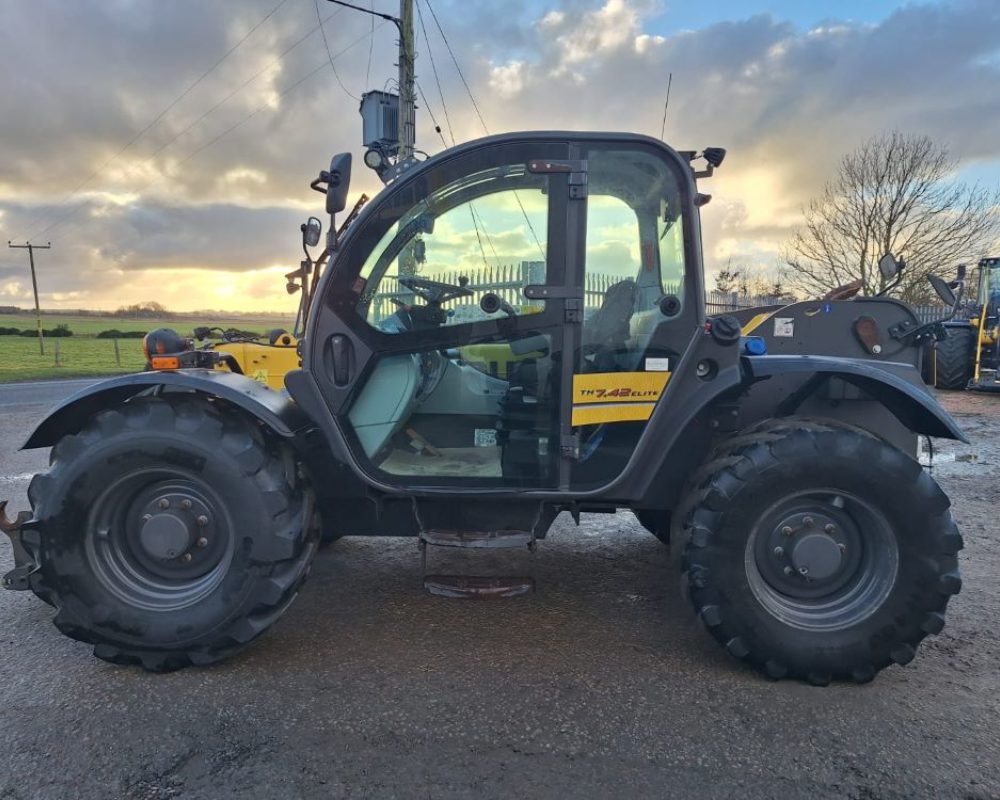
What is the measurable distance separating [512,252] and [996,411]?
11846 mm

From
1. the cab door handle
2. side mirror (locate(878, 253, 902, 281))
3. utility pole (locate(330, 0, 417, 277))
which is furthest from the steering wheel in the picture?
utility pole (locate(330, 0, 417, 277))

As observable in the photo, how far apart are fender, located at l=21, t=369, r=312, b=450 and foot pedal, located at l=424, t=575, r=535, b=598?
3.24 ft

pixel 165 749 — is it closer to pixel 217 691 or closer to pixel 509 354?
pixel 217 691

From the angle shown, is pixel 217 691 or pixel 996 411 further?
pixel 996 411

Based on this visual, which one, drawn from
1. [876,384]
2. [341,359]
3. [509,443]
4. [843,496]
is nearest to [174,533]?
[341,359]

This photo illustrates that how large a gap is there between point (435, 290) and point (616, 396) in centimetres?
97

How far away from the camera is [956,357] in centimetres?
→ 1387

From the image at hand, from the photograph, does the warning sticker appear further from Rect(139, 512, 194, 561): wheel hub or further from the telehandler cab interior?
Rect(139, 512, 194, 561): wheel hub

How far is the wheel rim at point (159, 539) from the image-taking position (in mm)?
2946

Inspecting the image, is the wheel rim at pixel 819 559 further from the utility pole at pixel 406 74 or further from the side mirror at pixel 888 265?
the utility pole at pixel 406 74

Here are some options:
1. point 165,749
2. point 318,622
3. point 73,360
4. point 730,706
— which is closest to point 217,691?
point 165,749

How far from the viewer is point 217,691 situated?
9.10 ft

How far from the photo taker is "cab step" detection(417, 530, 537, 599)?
312 centimetres

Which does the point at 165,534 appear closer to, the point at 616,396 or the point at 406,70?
the point at 616,396
